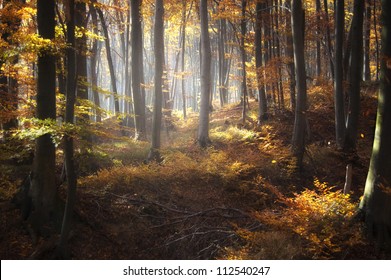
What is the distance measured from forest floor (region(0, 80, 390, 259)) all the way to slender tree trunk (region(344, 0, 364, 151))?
31.9 inches

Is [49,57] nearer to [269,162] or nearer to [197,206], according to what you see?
[197,206]

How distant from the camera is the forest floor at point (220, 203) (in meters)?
6.55

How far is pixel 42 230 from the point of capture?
7.15 m

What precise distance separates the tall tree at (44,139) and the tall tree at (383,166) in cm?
670

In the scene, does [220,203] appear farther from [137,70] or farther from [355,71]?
[137,70]

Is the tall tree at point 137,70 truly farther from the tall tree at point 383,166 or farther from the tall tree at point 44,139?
the tall tree at point 383,166

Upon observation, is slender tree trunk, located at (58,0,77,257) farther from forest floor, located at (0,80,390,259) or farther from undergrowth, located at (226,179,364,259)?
undergrowth, located at (226,179,364,259)

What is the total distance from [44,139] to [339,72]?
10.3 m

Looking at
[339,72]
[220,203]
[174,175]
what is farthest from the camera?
[339,72]

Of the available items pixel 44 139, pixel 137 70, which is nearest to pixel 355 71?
pixel 137 70

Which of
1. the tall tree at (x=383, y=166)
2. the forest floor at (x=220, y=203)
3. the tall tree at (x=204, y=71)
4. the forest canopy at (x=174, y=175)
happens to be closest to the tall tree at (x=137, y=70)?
the forest canopy at (x=174, y=175)

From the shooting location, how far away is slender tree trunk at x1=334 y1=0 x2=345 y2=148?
12039 millimetres

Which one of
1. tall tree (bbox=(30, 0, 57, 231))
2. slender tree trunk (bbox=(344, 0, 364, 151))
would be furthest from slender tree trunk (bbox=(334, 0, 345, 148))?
tall tree (bbox=(30, 0, 57, 231))

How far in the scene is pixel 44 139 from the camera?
23.7 feet
